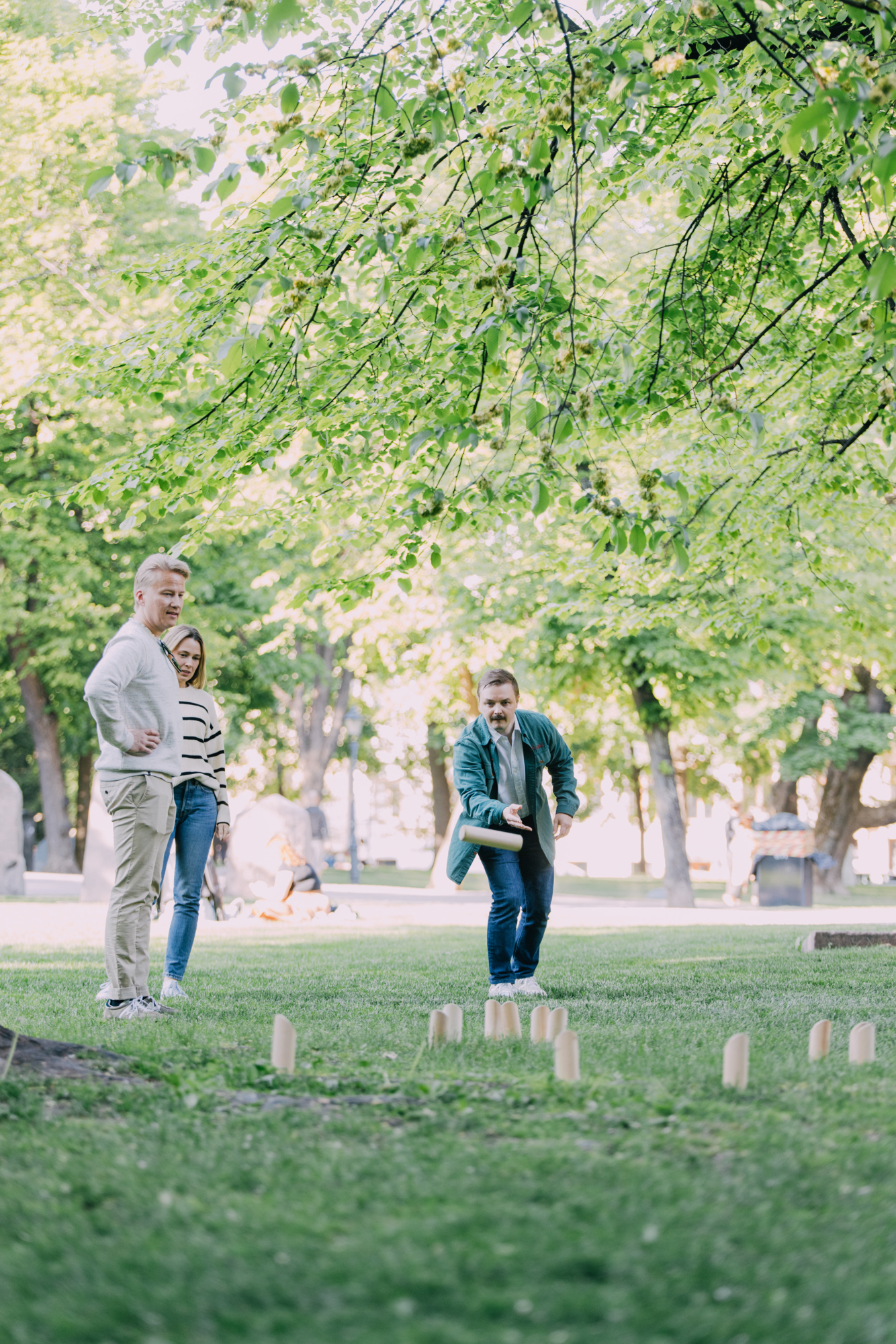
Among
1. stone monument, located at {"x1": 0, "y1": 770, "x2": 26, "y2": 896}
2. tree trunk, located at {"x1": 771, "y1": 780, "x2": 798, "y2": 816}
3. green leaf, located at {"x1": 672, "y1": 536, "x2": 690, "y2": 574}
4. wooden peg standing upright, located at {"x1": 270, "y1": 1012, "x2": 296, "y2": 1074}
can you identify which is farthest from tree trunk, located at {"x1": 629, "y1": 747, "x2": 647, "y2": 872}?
wooden peg standing upright, located at {"x1": 270, "y1": 1012, "x2": 296, "y2": 1074}

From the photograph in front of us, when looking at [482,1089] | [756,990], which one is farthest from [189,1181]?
[756,990]

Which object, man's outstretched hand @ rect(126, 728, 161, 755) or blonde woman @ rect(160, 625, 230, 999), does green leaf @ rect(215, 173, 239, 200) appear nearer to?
man's outstretched hand @ rect(126, 728, 161, 755)

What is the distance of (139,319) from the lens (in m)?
20.5

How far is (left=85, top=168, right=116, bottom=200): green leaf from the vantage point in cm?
497

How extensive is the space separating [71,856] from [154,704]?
76.8ft

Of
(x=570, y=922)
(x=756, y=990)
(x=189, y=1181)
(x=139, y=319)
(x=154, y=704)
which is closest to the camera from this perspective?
(x=189, y=1181)

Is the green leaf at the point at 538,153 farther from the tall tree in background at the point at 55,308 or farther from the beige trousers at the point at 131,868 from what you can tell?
the tall tree in background at the point at 55,308

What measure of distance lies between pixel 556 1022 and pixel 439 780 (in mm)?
35615

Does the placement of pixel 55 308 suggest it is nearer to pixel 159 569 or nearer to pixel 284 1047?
pixel 159 569

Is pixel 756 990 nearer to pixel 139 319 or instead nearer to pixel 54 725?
pixel 139 319

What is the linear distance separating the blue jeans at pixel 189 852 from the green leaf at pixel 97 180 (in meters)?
3.67

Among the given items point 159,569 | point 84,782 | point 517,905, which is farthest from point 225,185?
point 84,782

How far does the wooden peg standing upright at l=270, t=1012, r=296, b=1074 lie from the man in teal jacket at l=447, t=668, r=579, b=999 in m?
2.92

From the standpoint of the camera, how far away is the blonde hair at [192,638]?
7848 millimetres
